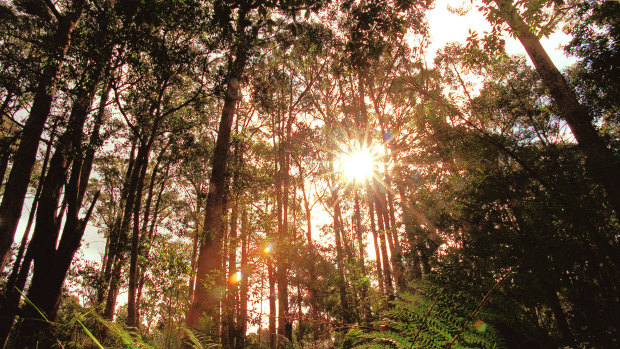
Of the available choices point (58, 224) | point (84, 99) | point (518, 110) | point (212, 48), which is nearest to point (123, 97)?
point (84, 99)

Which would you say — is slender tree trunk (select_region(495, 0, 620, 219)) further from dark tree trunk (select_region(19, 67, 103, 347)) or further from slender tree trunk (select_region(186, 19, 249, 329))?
dark tree trunk (select_region(19, 67, 103, 347))

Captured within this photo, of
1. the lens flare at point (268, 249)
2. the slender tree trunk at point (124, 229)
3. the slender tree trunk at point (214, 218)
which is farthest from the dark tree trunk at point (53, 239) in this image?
the lens flare at point (268, 249)

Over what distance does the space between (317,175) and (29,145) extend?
14.6 meters

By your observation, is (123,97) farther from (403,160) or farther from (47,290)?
(403,160)

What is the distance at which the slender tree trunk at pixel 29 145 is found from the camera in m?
4.70

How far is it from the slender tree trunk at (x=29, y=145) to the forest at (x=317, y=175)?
0.04 m

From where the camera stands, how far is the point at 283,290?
9000mm

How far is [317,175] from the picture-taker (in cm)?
1839

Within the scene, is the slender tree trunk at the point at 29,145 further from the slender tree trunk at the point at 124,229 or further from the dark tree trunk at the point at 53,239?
the slender tree trunk at the point at 124,229

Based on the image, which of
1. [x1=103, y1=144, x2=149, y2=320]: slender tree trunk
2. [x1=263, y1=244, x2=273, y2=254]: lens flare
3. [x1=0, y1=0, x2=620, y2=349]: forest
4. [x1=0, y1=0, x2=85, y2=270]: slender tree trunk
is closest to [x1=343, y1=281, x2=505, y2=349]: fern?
[x1=0, y1=0, x2=620, y2=349]: forest

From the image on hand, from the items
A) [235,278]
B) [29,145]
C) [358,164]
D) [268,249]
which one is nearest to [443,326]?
[29,145]

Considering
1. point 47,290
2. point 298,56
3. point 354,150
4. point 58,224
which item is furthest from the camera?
point 354,150

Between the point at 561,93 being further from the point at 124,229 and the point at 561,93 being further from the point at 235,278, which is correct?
the point at 124,229

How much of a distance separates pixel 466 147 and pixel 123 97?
395 inches
